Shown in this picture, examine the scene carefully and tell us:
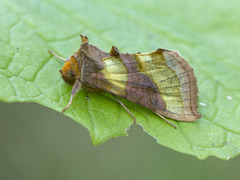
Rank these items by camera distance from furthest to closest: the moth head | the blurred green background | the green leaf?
the blurred green background, the moth head, the green leaf

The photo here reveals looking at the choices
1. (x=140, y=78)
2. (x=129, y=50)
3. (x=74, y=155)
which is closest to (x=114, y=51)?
(x=140, y=78)

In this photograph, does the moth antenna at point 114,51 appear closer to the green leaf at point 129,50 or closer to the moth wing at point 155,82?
the moth wing at point 155,82

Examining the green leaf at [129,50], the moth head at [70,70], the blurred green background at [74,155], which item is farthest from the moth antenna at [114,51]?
the blurred green background at [74,155]

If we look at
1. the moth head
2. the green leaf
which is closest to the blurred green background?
the green leaf

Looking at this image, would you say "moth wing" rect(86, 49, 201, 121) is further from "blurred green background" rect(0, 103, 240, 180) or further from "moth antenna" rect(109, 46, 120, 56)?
"blurred green background" rect(0, 103, 240, 180)

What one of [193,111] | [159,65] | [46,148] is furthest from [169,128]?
[46,148]

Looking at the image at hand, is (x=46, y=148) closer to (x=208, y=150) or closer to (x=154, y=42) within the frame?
(x=154, y=42)

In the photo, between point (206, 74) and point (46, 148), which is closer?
point (206, 74)
